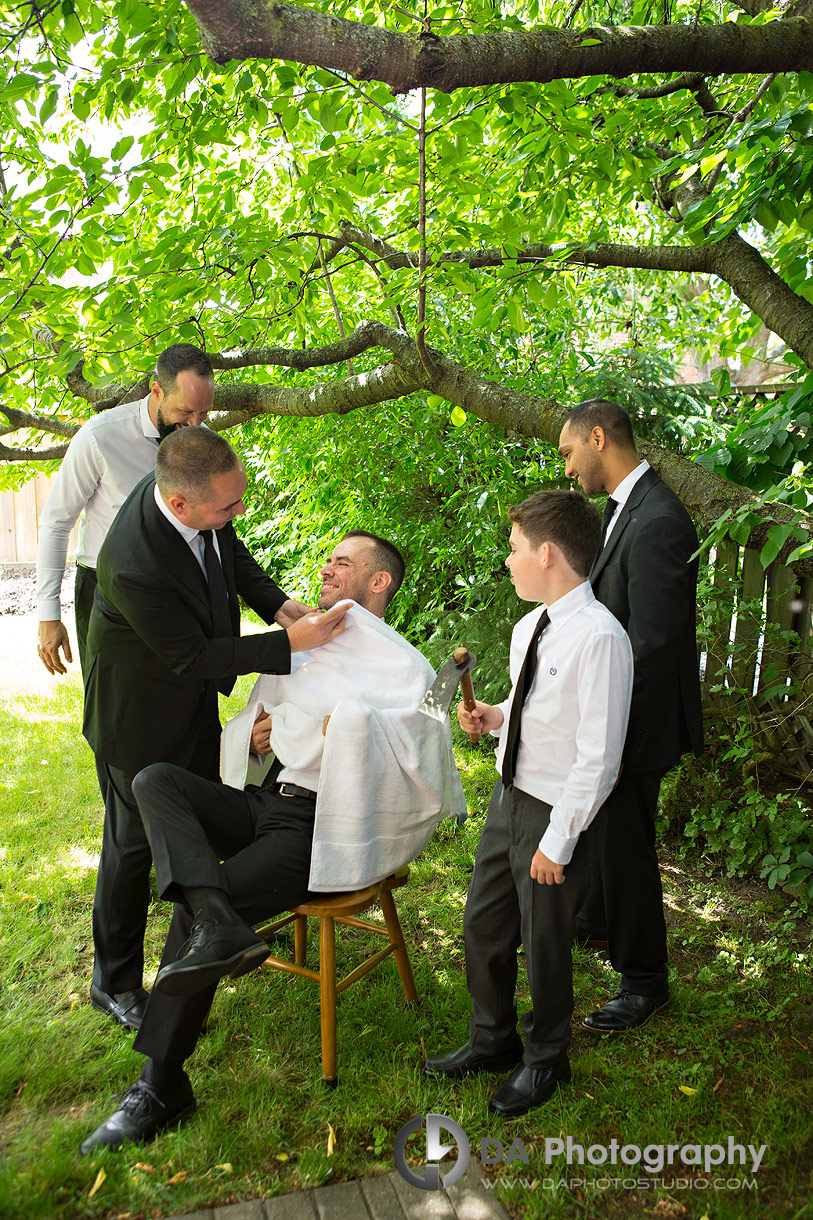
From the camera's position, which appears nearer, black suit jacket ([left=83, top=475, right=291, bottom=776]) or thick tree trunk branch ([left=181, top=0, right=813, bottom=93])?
thick tree trunk branch ([left=181, top=0, right=813, bottom=93])

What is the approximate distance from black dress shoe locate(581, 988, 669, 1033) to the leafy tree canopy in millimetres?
1693

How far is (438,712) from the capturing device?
270 cm

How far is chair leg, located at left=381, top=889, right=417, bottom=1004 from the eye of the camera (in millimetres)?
2883

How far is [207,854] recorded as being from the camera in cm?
236

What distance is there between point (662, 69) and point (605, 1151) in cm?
310

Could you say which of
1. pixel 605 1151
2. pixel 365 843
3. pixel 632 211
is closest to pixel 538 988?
pixel 605 1151

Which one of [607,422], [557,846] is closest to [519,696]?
[557,846]

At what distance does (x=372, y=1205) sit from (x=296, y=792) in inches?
44.8

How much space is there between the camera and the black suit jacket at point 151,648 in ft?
8.73

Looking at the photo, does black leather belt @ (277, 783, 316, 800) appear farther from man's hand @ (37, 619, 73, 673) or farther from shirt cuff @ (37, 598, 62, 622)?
shirt cuff @ (37, 598, 62, 622)

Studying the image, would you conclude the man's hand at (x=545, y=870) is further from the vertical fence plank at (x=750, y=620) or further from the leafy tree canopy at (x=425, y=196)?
the vertical fence plank at (x=750, y=620)

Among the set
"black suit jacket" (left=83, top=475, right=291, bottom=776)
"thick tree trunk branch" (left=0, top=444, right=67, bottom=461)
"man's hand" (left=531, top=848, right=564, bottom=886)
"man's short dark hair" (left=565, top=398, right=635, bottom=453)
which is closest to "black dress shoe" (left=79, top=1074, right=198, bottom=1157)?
"black suit jacket" (left=83, top=475, right=291, bottom=776)

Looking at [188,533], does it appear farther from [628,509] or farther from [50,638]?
[628,509]

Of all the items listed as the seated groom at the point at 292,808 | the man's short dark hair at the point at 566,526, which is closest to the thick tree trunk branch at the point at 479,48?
the man's short dark hair at the point at 566,526
